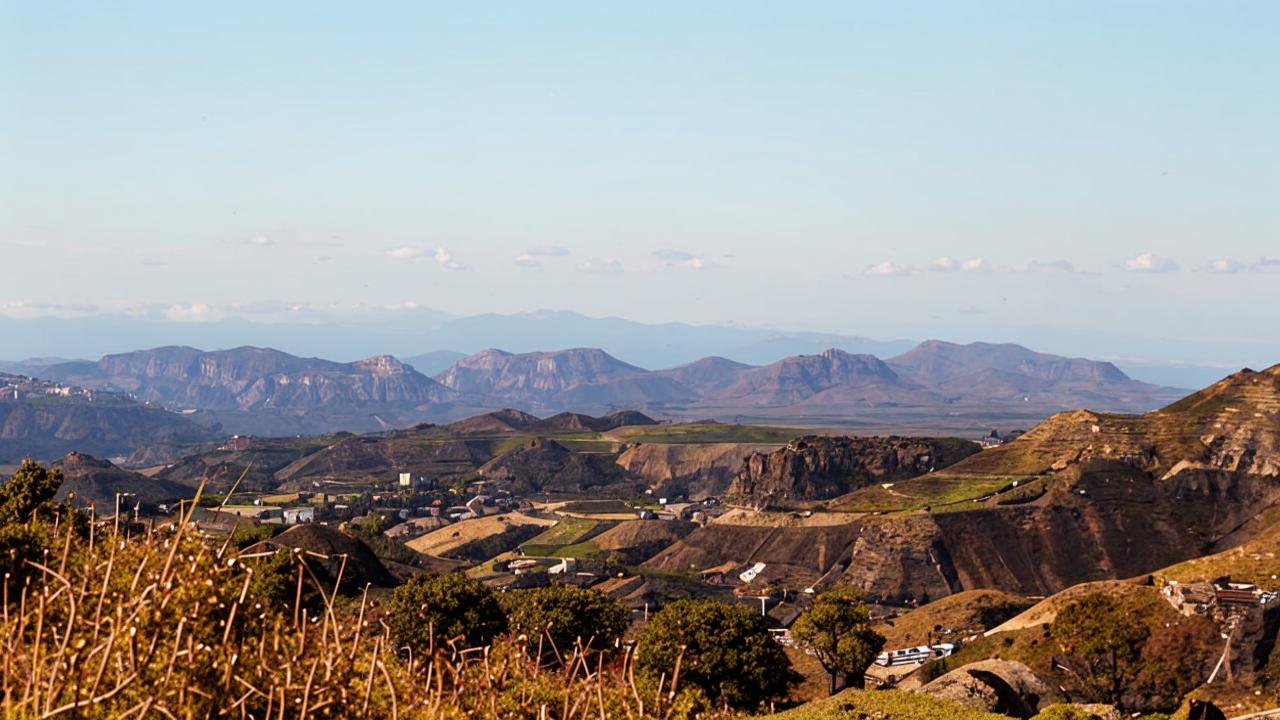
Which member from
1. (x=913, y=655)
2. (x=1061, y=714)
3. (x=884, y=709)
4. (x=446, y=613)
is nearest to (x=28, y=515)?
(x=446, y=613)

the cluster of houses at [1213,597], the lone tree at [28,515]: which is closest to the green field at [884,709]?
the lone tree at [28,515]

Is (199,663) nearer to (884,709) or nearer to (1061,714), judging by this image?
(884,709)

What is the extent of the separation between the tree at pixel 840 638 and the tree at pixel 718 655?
21.1 meters

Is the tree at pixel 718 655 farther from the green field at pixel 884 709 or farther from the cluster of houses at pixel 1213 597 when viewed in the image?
the cluster of houses at pixel 1213 597

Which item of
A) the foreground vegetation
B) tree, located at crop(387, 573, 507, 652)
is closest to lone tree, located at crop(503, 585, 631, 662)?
tree, located at crop(387, 573, 507, 652)

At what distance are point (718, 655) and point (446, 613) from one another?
736 inches

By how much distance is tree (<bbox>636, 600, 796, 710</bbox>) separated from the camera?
254 ft

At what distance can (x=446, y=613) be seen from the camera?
8106 cm

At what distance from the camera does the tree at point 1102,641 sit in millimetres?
90250

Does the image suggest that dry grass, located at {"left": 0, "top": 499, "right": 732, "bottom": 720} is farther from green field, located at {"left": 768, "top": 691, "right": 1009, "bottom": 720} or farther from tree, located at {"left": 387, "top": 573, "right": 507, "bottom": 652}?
tree, located at {"left": 387, "top": 573, "right": 507, "bottom": 652}

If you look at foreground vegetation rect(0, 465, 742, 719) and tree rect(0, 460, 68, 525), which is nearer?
foreground vegetation rect(0, 465, 742, 719)

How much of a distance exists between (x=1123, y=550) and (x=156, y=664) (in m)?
191

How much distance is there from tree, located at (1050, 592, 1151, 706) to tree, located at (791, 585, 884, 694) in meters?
15.6

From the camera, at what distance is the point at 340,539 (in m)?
144
